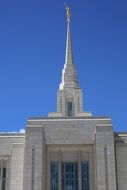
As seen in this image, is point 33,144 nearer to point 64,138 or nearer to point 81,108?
point 64,138

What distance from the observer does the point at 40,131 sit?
52.8m

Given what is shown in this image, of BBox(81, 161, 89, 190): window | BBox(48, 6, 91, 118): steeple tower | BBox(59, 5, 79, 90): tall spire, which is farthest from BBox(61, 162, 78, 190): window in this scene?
BBox(59, 5, 79, 90): tall spire

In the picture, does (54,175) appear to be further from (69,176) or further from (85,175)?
(85,175)

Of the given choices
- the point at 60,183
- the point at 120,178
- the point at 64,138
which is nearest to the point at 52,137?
the point at 64,138

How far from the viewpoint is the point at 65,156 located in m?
53.5

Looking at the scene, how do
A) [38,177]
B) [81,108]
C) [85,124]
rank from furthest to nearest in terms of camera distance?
[81,108], [85,124], [38,177]

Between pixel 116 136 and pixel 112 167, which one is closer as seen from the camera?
pixel 112 167

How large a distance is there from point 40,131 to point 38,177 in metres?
4.89

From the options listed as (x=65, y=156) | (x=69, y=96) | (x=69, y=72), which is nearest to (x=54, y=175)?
(x=65, y=156)

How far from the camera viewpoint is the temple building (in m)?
51.3

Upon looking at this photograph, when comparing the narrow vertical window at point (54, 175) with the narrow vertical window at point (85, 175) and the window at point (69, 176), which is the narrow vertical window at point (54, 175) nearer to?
the window at point (69, 176)

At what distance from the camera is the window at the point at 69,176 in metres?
52.6

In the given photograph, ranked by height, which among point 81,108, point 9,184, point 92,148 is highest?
point 81,108

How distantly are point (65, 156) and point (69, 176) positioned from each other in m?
2.16
